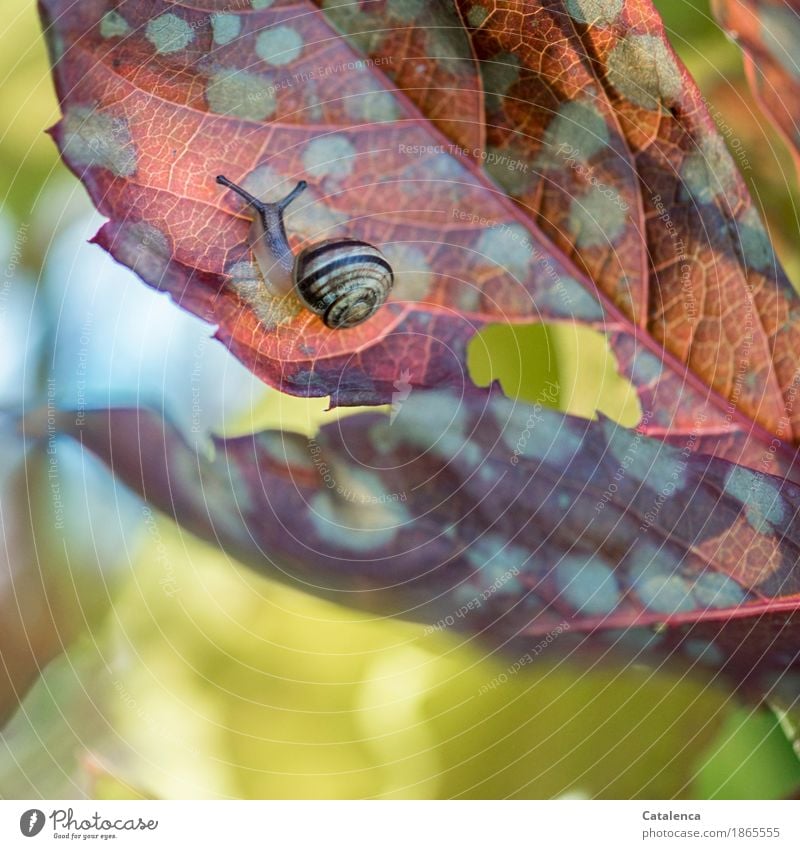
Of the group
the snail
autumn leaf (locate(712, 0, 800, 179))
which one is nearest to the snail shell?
the snail

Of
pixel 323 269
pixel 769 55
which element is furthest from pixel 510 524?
pixel 769 55
